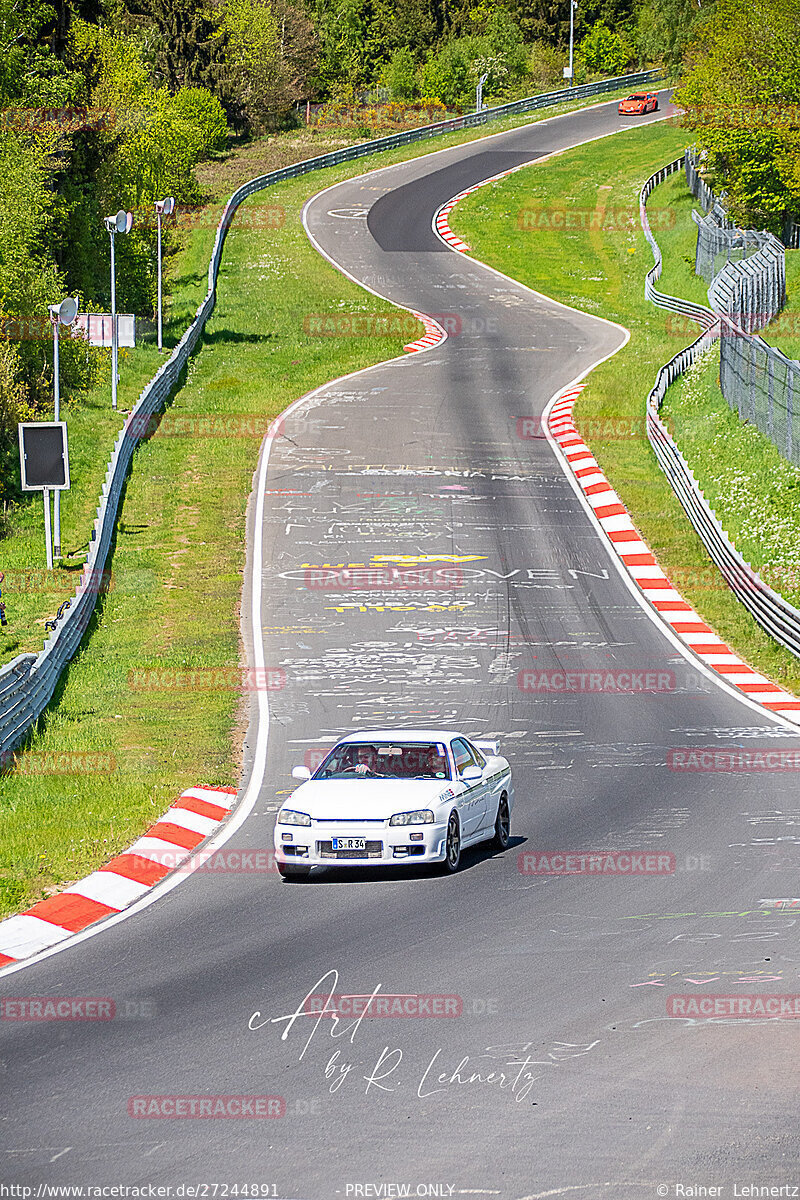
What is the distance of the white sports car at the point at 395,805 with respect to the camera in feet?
44.5

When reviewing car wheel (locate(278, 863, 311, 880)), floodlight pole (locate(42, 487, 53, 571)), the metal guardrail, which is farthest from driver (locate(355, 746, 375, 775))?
floodlight pole (locate(42, 487, 53, 571))

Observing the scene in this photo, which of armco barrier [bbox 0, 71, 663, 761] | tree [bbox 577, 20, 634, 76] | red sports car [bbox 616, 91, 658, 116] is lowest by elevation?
armco barrier [bbox 0, 71, 663, 761]

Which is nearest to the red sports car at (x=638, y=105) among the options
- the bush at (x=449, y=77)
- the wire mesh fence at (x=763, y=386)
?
the bush at (x=449, y=77)

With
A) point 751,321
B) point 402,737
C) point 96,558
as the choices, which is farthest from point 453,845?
point 751,321

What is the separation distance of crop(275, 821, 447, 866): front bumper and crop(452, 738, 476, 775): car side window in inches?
48.6

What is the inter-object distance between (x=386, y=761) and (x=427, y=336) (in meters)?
40.3

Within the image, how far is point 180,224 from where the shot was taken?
7456cm

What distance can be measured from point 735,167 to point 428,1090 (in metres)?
58.5

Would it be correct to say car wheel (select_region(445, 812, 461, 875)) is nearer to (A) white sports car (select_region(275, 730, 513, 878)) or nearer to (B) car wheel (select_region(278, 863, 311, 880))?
(A) white sports car (select_region(275, 730, 513, 878))

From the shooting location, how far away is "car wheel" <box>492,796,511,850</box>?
15.1 meters

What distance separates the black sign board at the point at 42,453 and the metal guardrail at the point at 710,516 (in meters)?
13.0

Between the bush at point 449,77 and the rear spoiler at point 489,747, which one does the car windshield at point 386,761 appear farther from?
the bush at point 449,77

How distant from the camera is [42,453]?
90.7 ft

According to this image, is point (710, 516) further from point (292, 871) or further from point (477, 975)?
point (477, 975)
